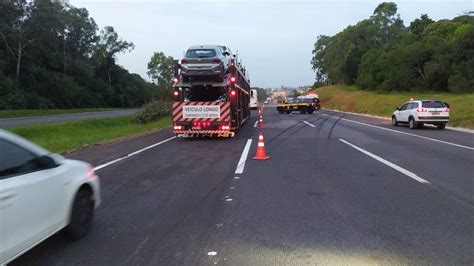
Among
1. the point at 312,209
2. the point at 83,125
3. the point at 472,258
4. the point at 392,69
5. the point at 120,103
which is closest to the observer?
the point at 472,258

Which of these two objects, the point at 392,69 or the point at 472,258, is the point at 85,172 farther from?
the point at 392,69

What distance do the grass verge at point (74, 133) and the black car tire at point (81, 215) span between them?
10128 mm

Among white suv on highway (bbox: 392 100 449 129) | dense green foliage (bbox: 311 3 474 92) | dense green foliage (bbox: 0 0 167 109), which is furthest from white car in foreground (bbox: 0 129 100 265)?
dense green foliage (bbox: 311 3 474 92)

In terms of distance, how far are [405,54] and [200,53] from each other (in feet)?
204

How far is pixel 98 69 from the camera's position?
3942 inches

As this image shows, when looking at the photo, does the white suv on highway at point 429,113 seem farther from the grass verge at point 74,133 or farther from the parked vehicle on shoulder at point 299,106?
the parked vehicle on shoulder at point 299,106

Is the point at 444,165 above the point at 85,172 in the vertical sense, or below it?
below

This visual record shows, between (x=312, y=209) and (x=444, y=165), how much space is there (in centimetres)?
597

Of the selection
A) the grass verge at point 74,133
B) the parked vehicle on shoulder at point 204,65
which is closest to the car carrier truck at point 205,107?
the parked vehicle on shoulder at point 204,65

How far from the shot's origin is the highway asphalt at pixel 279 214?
506 cm

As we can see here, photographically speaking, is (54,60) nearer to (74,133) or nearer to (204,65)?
(74,133)

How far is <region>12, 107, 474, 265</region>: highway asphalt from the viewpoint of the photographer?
506 centimetres

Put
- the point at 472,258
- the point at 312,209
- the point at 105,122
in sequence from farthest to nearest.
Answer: the point at 105,122 < the point at 312,209 < the point at 472,258

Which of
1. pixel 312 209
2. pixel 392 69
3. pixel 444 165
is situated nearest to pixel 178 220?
pixel 312 209
